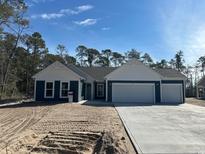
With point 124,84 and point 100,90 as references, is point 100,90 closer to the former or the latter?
point 100,90

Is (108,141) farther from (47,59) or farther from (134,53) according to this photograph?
(134,53)

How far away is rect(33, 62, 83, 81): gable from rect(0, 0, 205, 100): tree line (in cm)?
779

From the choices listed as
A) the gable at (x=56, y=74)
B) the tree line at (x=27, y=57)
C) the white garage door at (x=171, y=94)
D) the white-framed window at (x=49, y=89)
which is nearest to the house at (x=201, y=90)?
the tree line at (x=27, y=57)

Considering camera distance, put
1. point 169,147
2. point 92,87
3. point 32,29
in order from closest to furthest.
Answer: point 169,147
point 92,87
point 32,29

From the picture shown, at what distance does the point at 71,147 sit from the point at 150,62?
6263 centimetres

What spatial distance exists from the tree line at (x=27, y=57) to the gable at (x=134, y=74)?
1364 centimetres

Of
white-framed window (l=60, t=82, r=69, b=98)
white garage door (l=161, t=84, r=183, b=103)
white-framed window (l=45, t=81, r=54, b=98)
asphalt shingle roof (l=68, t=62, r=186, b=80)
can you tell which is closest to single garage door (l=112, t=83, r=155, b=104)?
white garage door (l=161, t=84, r=183, b=103)

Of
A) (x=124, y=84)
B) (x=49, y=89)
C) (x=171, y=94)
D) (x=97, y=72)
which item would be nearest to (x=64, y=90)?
(x=49, y=89)

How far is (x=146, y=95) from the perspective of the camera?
1074 inches

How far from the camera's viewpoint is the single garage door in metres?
27.2

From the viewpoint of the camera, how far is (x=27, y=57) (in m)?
43.7

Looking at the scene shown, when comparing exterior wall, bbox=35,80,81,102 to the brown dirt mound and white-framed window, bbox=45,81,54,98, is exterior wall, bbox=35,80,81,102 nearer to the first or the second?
white-framed window, bbox=45,81,54,98

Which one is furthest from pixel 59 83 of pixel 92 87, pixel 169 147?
pixel 169 147

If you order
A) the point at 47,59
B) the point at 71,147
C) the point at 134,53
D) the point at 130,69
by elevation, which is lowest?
the point at 71,147
